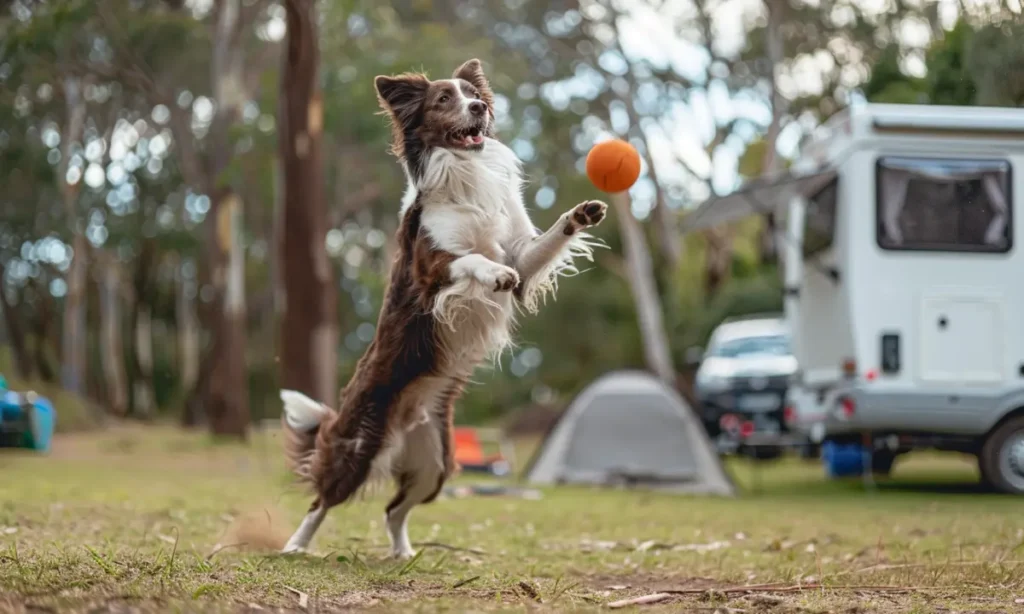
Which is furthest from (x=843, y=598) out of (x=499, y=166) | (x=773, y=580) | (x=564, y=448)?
(x=564, y=448)

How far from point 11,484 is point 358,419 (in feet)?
24.6

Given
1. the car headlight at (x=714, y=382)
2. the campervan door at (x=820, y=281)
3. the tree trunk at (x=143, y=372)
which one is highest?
the campervan door at (x=820, y=281)

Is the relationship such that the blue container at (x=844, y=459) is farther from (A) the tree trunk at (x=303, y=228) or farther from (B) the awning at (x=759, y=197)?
(A) the tree trunk at (x=303, y=228)

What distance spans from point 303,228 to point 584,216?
Result: 979 cm

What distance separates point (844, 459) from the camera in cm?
1493

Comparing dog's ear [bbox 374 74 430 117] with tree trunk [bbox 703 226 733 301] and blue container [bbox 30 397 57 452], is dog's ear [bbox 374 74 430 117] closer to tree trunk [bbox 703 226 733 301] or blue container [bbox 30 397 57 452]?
blue container [bbox 30 397 57 452]

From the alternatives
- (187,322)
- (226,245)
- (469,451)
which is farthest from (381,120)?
(187,322)

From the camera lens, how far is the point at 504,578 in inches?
220

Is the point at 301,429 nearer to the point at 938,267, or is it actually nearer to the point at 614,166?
the point at 614,166

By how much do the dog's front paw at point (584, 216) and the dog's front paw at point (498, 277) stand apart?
13.7 inches

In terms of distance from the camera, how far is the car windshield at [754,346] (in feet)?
57.5

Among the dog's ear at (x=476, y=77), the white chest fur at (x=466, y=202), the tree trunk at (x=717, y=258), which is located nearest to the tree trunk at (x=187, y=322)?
the tree trunk at (x=717, y=258)

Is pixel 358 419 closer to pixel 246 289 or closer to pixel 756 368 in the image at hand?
pixel 756 368

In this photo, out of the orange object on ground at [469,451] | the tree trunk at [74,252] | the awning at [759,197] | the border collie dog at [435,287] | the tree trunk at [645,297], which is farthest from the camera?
the tree trunk at [74,252]
